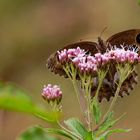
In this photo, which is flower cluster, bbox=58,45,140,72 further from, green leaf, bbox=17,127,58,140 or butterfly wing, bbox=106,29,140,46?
green leaf, bbox=17,127,58,140

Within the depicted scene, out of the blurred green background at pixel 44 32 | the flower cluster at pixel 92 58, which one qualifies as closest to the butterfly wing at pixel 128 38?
the flower cluster at pixel 92 58

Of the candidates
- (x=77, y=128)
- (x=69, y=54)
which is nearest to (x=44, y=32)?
(x=69, y=54)

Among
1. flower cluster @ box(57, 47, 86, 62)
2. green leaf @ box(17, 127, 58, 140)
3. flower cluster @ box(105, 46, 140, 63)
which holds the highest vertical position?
flower cluster @ box(57, 47, 86, 62)

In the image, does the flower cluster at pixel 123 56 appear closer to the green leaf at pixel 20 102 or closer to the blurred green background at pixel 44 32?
the green leaf at pixel 20 102

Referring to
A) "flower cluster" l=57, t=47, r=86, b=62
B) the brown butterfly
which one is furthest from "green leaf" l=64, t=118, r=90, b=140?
the brown butterfly

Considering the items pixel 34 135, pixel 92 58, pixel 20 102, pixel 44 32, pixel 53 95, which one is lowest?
pixel 20 102

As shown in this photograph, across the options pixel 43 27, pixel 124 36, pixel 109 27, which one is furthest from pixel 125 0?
pixel 124 36

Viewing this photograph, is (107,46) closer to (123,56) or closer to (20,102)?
(123,56)

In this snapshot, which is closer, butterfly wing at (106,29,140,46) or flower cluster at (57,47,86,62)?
flower cluster at (57,47,86,62)

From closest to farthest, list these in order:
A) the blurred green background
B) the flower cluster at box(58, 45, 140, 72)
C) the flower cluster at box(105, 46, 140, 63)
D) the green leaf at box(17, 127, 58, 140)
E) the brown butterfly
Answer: the green leaf at box(17, 127, 58, 140), the flower cluster at box(58, 45, 140, 72), the flower cluster at box(105, 46, 140, 63), the brown butterfly, the blurred green background
